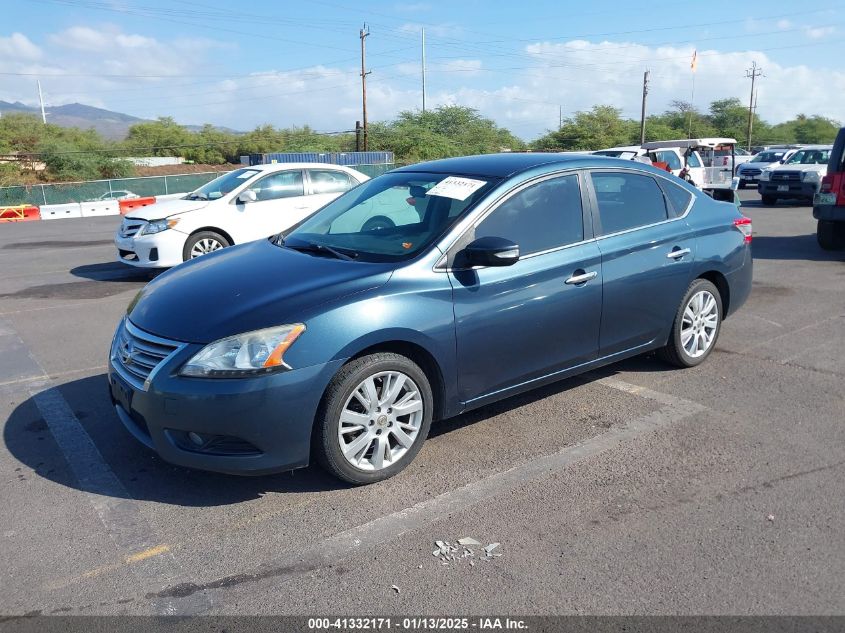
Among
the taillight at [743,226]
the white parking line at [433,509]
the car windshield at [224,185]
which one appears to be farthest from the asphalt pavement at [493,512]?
the car windshield at [224,185]

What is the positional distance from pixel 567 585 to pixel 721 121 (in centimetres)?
8544

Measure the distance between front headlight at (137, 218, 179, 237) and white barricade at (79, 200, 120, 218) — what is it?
58.3ft

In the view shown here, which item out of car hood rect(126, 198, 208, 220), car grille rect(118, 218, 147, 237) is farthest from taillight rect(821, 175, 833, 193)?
car grille rect(118, 218, 147, 237)

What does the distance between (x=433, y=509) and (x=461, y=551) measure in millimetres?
413

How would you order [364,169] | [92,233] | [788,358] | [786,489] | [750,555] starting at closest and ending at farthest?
1. [750,555]
2. [786,489]
3. [788,358]
4. [92,233]
5. [364,169]

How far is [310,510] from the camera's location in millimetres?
3672

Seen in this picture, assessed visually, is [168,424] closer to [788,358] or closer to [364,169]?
[788,358]

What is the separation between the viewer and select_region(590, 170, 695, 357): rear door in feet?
16.0

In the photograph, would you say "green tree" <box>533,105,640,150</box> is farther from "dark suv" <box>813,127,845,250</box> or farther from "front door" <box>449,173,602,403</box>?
"front door" <box>449,173,602,403</box>

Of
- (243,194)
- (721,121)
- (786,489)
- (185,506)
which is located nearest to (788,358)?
(786,489)

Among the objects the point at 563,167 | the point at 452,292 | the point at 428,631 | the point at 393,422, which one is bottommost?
the point at 428,631

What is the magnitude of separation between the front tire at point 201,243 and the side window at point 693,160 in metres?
14.6

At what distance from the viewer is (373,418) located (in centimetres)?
382

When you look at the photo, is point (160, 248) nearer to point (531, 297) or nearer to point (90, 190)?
point (531, 297)
